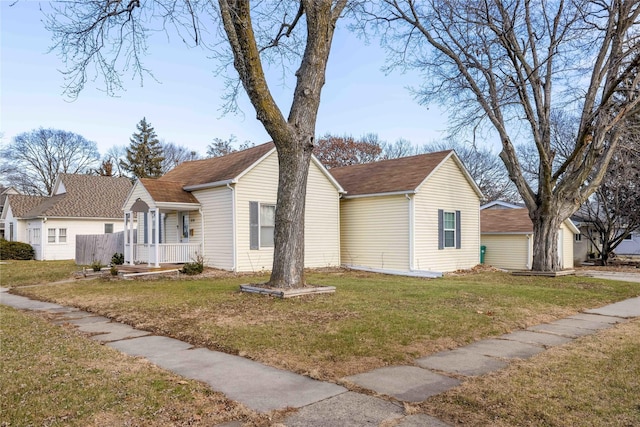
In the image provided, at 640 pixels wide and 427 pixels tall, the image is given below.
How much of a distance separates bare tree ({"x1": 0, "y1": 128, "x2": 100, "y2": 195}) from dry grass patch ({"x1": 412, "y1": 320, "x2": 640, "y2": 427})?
1956 inches

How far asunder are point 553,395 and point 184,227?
1569 centimetres

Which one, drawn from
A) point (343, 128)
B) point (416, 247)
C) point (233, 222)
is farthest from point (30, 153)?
point (416, 247)

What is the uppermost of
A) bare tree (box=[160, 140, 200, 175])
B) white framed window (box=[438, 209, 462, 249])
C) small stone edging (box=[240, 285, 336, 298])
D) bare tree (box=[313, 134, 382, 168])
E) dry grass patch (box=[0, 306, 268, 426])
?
bare tree (box=[160, 140, 200, 175])

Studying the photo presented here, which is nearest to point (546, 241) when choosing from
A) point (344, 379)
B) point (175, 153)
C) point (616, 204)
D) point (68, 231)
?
point (616, 204)

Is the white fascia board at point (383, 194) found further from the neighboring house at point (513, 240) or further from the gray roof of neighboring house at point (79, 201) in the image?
the gray roof of neighboring house at point (79, 201)

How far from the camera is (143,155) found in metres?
47.2

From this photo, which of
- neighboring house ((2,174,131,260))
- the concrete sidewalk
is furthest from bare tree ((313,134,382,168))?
the concrete sidewalk

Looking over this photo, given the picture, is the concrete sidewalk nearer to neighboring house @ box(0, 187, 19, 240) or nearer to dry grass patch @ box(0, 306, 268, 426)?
dry grass patch @ box(0, 306, 268, 426)

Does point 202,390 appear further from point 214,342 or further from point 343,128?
point 343,128

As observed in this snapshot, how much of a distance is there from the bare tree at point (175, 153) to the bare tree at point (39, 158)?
9498mm

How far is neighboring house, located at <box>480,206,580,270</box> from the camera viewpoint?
24.0m

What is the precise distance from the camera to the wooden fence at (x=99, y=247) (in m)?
20.6

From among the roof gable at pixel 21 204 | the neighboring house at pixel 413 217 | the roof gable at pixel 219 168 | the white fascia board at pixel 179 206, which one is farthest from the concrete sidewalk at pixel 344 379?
the roof gable at pixel 21 204

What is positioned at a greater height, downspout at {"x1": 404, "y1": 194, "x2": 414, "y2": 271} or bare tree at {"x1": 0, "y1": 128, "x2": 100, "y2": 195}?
bare tree at {"x1": 0, "y1": 128, "x2": 100, "y2": 195}
